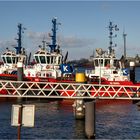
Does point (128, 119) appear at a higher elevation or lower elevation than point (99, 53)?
lower

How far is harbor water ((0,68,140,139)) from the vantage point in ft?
104

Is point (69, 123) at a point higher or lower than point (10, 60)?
lower

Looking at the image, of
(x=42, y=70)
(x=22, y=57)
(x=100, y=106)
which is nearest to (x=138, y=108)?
(x=100, y=106)

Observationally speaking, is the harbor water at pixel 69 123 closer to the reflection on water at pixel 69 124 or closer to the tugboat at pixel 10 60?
the reflection on water at pixel 69 124

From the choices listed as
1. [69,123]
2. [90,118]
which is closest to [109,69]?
[69,123]

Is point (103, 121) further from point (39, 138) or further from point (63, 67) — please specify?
point (63, 67)

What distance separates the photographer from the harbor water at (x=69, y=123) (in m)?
31.8

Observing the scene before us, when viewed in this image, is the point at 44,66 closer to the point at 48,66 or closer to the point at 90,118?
the point at 48,66

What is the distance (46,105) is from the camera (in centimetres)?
5297

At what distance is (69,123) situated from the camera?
123 ft

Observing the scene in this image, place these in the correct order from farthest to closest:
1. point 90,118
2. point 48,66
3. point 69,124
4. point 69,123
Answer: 1. point 48,66
2. point 69,123
3. point 69,124
4. point 90,118

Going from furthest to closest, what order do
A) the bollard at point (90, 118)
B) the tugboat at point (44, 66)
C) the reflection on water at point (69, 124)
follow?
the tugboat at point (44, 66), the reflection on water at point (69, 124), the bollard at point (90, 118)

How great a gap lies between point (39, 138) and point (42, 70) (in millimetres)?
32940

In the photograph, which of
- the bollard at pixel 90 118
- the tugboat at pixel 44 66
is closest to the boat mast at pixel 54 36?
the tugboat at pixel 44 66
